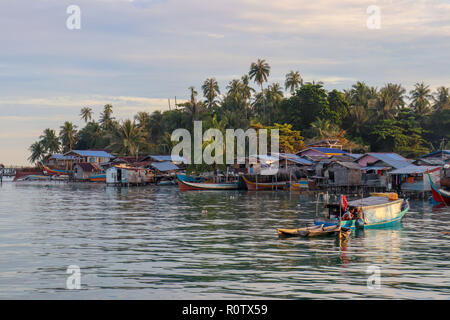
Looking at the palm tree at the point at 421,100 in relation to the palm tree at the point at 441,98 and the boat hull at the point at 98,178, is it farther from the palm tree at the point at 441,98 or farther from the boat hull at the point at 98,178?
the boat hull at the point at 98,178

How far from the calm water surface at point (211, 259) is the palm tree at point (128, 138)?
74038mm

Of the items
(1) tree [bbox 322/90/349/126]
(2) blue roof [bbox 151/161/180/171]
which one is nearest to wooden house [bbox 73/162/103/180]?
(2) blue roof [bbox 151/161/180/171]

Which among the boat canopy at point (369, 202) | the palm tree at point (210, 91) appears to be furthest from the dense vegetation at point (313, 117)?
the boat canopy at point (369, 202)

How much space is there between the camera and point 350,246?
24.0m

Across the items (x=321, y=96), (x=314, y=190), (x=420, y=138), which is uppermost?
(x=321, y=96)

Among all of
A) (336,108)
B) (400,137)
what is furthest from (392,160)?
(336,108)

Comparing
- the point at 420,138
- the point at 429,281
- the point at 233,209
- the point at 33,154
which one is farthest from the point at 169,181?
the point at 429,281

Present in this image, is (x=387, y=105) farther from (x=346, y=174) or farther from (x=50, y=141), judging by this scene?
(x=50, y=141)

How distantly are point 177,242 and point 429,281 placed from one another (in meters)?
12.3

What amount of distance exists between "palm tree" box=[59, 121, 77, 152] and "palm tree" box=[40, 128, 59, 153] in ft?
6.14

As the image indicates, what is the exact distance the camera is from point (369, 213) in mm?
29719

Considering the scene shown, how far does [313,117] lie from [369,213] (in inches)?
2850

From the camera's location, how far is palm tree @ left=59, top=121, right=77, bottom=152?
136 metres
